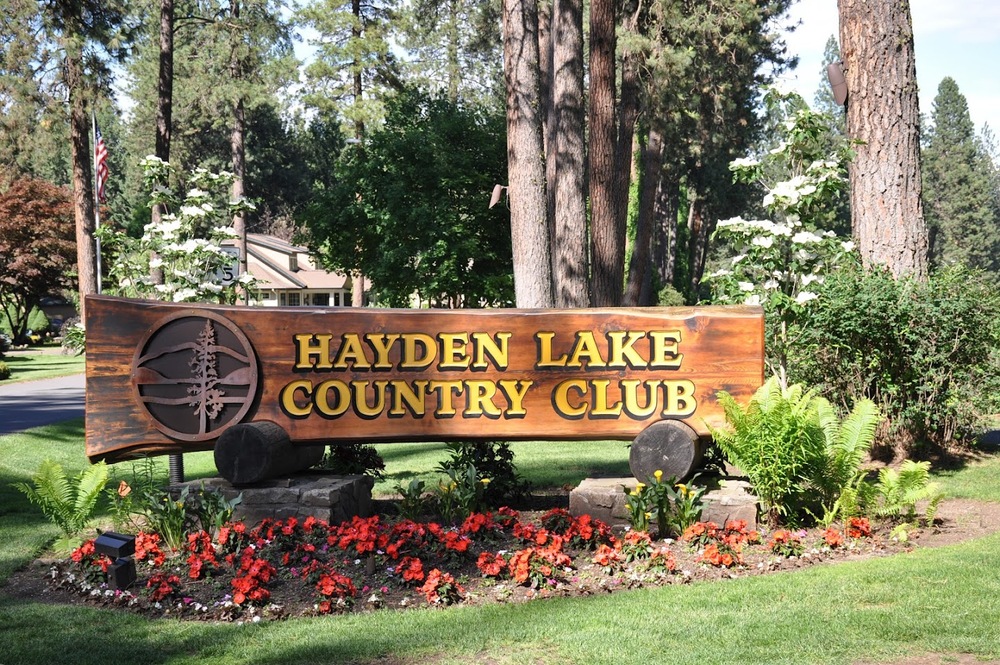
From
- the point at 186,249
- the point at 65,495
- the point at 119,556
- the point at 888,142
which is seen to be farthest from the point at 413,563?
the point at 888,142

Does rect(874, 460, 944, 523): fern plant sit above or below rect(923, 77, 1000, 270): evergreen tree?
below

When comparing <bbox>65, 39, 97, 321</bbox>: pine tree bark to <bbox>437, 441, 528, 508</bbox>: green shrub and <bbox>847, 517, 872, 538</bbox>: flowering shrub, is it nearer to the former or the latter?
<bbox>437, 441, 528, 508</bbox>: green shrub

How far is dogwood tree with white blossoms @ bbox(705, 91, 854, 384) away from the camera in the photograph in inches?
338

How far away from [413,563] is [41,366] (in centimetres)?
2896

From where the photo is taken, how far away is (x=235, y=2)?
3381cm

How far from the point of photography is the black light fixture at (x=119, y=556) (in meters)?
5.95

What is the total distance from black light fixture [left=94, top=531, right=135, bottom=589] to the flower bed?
0.06 m

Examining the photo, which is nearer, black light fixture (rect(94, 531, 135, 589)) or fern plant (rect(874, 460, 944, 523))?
black light fixture (rect(94, 531, 135, 589))

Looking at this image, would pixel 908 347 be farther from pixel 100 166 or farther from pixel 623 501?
pixel 100 166

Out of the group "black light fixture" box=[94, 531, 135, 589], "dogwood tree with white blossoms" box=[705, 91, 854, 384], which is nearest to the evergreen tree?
"dogwood tree with white blossoms" box=[705, 91, 854, 384]

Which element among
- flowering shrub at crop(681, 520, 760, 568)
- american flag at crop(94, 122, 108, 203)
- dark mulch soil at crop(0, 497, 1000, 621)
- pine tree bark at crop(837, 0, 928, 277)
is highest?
american flag at crop(94, 122, 108, 203)

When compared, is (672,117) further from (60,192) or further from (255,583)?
(60,192)

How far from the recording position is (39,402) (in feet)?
64.7

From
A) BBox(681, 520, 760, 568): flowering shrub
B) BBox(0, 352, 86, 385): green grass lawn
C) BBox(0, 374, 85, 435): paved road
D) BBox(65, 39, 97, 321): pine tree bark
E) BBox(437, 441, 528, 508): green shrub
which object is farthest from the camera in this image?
BBox(0, 352, 86, 385): green grass lawn
